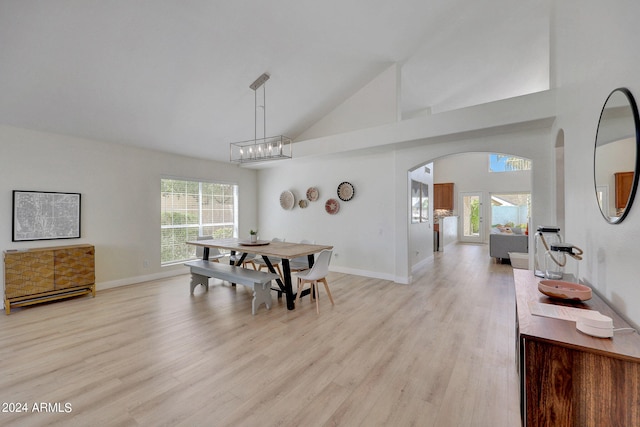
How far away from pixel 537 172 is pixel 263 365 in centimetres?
406

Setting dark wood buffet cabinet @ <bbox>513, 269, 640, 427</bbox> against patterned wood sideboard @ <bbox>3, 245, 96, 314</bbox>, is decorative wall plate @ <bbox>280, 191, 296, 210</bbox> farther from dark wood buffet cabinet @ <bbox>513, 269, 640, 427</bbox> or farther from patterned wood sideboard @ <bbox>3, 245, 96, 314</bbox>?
dark wood buffet cabinet @ <bbox>513, 269, 640, 427</bbox>

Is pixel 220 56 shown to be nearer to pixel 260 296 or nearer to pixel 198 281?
pixel 260 296

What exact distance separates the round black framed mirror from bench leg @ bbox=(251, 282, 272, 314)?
10.6ft

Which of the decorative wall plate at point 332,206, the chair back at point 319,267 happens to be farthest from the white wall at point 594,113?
the decorative wall plate at point 332,206

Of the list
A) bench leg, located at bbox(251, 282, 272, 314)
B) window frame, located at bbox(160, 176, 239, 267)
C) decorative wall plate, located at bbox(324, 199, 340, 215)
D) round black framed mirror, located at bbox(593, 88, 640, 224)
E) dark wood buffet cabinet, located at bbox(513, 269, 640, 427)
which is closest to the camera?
dark wood buffet cabinet, located at bbox(513, 269, 640, 427)

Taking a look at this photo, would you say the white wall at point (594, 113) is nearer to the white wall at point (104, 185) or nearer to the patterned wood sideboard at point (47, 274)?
the white wall at point (104, 185)

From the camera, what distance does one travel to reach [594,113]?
186 centimetres

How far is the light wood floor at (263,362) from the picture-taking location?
1.75m

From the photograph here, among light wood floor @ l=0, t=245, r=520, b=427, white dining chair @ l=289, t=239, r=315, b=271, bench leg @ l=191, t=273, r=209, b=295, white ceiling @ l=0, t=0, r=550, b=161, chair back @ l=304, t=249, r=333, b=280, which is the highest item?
white ceiling @ l=0, t=0, r=550, b=161

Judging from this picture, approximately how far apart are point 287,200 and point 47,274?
4.21 meters

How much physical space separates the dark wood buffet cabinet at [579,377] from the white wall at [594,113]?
0.36 m

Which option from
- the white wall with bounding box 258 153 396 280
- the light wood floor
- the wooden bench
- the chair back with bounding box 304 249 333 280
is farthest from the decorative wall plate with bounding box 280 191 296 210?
the chair back with bounding box 304 249 333 280

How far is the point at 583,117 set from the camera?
2.12 metres

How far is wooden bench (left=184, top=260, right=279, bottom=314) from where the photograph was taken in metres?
3.46
